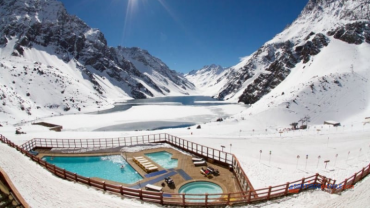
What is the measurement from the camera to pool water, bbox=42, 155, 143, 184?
26812 mm

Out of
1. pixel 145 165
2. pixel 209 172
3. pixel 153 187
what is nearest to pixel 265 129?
pixel 209 172

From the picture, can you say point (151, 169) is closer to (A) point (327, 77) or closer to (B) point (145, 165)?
(B) point (145, 165)

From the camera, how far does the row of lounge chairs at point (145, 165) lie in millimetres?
27134

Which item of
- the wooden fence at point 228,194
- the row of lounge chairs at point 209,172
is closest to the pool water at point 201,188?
the wooden fence at point 228,194

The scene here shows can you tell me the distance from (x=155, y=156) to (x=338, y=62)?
10883cm

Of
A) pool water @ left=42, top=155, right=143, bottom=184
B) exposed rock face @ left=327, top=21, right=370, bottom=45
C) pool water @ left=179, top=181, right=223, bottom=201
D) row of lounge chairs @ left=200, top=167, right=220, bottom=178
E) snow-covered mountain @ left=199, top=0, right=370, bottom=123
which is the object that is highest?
exposed rock face @ left=327, top=21, right=370, bottom=45

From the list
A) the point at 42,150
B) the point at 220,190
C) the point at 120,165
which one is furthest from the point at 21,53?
the point at 220,190

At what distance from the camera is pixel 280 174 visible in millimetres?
28469

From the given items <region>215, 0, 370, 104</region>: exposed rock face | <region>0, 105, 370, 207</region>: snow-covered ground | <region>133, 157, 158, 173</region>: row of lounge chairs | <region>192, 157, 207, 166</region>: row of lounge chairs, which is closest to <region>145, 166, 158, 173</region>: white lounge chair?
<region>133, 157, 158, 173</region>: row of lounge chairs

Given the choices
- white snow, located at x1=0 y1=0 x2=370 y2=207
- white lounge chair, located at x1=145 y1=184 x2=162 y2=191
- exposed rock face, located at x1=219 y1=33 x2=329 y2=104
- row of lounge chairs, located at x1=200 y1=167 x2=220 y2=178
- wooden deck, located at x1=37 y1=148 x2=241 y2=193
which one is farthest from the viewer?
exposed rock face, located at x1=219 y1=33 x2=329 y2=104

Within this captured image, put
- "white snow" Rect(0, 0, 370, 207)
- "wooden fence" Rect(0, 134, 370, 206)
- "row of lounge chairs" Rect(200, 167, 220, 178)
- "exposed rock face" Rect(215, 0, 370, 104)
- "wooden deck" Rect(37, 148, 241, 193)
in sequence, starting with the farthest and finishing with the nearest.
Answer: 1. "exposed rock face" Rect(215, 0, 370, 104)
2. "row of lounge chairs" Rect(200, 167, 220, 178)
3. "wooden deck" Rect(37, 148, 241, 193)
4. "white snow" Rect(0, 0, 370, 207)
5. "wooden fence" Rect(0, 134, 370, 206)

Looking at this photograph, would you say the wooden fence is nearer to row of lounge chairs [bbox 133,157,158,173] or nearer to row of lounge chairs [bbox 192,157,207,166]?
row of lounge chairs [bbox 192,157,207,166]

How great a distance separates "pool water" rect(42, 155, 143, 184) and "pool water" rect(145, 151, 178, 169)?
168 inches

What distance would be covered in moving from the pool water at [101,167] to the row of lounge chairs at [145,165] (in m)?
1.10
